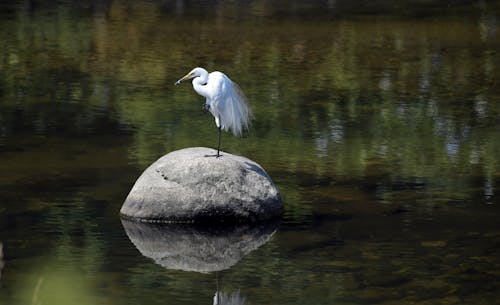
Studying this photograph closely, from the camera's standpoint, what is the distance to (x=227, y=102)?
12820 mm

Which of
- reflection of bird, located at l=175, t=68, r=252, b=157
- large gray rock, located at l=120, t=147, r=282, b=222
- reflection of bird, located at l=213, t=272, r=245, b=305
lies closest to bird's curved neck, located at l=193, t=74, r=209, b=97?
reflection of bird, located at l=175, t=68, r=252, b=157

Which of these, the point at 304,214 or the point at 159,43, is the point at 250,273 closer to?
the point at 304,214

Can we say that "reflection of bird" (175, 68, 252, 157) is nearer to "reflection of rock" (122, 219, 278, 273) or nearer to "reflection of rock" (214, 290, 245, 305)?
"reflection of rock" (122, 219, 278, 273)

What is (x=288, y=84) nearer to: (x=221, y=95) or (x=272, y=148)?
(x=272, y=148)

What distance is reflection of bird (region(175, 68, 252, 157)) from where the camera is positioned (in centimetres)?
1273

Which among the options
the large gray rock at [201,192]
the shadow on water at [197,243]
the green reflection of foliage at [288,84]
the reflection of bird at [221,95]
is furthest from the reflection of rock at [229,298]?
the green reflection of foliage at [288,84]

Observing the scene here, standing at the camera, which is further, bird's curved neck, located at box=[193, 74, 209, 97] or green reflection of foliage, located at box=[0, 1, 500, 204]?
green reflection of foliage, located at box=[0, 1, 500, 204]

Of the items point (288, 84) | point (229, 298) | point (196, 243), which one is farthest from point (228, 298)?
point (288, 84)

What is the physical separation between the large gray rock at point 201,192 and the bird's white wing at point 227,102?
0.64 metres

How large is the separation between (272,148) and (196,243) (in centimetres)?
444

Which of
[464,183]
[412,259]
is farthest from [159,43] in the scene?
[412,259]

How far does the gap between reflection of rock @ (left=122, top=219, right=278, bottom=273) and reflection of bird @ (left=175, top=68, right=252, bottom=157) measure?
3.37ft

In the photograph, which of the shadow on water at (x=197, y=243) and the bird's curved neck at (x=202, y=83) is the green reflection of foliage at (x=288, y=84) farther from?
the shadow on water at (x=197, y=243)

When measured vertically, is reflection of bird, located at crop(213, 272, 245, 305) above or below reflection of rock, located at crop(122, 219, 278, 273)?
below
